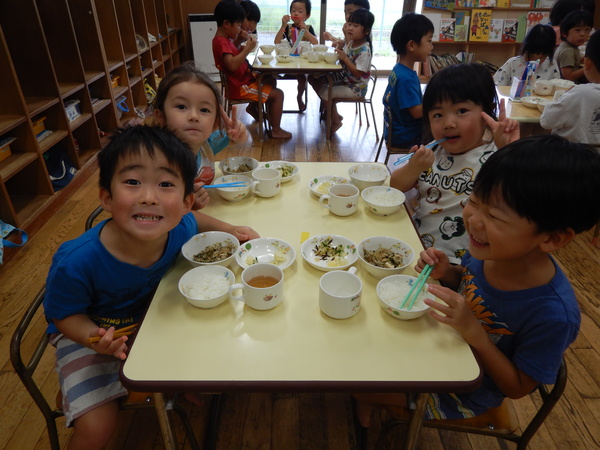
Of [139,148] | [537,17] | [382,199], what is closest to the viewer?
[139,148]

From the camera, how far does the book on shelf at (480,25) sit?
19.2 feet

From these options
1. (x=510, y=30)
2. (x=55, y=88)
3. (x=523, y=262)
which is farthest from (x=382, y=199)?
(x=510, y=30)

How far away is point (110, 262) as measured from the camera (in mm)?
1073

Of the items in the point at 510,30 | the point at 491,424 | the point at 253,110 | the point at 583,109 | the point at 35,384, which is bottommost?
the point at 253,110

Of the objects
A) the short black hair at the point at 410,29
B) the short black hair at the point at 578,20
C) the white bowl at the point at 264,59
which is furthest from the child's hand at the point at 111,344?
the short black hair at the point at 578,20

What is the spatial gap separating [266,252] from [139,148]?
457 millimetres

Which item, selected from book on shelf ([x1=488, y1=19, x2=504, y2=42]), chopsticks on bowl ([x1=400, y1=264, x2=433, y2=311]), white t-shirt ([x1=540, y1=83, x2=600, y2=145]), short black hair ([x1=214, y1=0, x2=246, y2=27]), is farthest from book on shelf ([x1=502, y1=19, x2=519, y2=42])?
chopsticks on bowl ([x1=400, y1=264, x2=433, y2=311])

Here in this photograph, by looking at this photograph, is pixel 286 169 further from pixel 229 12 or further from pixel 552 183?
pixel 229 12

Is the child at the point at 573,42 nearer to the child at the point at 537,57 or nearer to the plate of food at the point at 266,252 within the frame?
the child at the point at 537,57

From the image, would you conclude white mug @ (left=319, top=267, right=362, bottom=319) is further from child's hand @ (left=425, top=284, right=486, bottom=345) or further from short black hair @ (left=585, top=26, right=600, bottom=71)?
short black hair @ (left=585, top=26, right=600, bottom=71)

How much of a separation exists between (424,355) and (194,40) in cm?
648

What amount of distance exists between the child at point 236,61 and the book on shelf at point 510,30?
3.93m

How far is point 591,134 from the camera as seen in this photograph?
238cm

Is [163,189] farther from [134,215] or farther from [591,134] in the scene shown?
[591,134]
